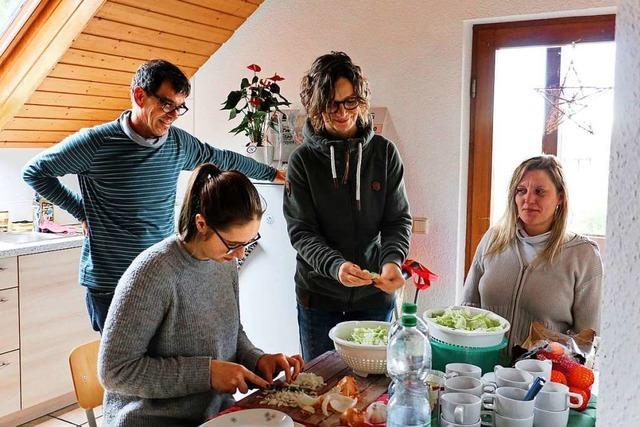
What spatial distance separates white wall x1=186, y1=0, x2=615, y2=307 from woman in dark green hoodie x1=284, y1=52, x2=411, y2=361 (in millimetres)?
978

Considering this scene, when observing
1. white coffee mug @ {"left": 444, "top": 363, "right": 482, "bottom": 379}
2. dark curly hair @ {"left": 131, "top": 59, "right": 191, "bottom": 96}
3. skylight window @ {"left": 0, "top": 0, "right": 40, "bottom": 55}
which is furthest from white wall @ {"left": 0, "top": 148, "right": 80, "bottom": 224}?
white coffee mug @ {"left": 444, "top": 363, "right": 482, "bottom": 379}

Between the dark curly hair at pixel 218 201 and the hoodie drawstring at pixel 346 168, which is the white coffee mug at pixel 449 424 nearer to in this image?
the dark curly hair at pixel 218 201

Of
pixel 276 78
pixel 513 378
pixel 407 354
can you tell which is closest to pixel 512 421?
pixel 513 378

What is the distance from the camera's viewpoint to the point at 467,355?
1602 mm

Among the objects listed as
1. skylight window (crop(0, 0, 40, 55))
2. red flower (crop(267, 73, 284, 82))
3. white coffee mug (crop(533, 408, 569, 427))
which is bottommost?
white coffee mug (crop(533, 408, 569, 427))

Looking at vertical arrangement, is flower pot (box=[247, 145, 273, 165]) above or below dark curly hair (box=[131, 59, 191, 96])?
below

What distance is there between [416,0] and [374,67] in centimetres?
37

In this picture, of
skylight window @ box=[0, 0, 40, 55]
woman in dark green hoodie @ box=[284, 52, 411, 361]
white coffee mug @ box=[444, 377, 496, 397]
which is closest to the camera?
white coffee mug @ box=[444, 377, 496, 397]

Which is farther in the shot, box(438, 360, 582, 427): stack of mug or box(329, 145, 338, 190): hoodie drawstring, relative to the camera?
box(329, 145, 338, 190): hoodie drawstring

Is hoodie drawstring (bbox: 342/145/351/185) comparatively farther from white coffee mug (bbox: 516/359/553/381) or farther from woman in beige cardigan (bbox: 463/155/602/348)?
white coffee mug (bbox: 516/359/553/381)

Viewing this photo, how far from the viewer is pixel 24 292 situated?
3051mm

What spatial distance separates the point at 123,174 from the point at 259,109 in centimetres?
117

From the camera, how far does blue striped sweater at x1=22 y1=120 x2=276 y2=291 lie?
7.24ft

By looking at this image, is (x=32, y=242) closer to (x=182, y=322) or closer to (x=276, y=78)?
(x=276, y=78)
